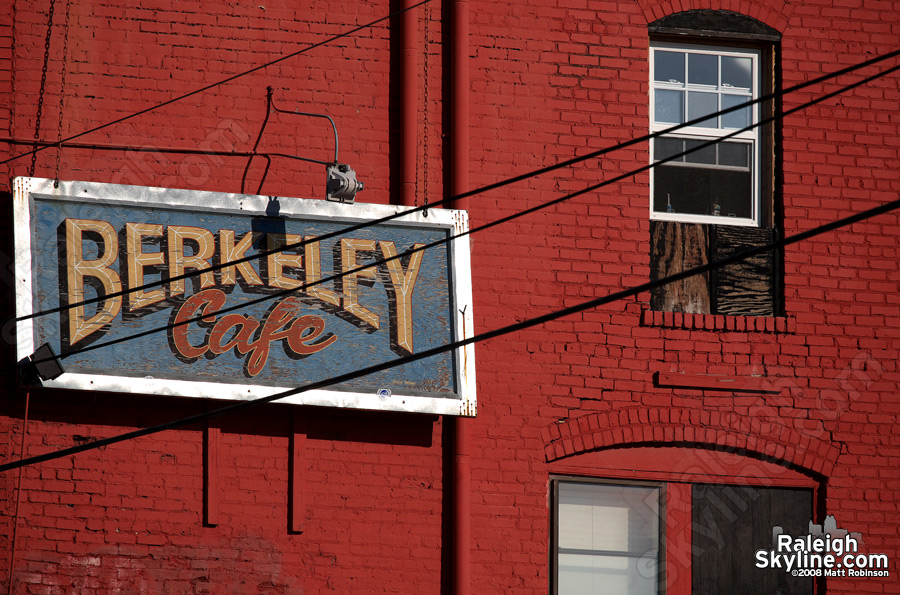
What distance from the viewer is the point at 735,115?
9.46 m

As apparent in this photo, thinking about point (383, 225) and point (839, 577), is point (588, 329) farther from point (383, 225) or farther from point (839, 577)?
point (839, 577)

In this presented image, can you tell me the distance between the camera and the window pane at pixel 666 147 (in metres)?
9.29

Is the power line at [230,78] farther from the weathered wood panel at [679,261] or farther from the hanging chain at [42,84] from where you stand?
the weathered wood panel at [679,261]

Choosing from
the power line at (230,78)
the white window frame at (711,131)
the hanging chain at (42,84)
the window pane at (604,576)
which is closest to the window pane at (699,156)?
the white window frame at (711,131)

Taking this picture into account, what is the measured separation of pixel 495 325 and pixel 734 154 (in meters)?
2.59

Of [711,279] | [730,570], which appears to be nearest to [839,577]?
[730,570]

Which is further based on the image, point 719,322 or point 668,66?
point 668,66

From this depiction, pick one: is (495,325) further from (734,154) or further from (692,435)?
(734,154)

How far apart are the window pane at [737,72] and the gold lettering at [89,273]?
5151 millimetres

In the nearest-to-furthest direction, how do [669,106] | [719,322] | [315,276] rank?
[315,276] → [719,322] → [669,106]

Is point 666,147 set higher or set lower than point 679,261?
higher

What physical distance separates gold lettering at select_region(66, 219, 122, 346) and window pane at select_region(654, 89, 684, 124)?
4.50 meters

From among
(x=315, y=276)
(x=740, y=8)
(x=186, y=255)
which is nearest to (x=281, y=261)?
(x=315, y=276)

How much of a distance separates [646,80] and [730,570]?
397 cm
